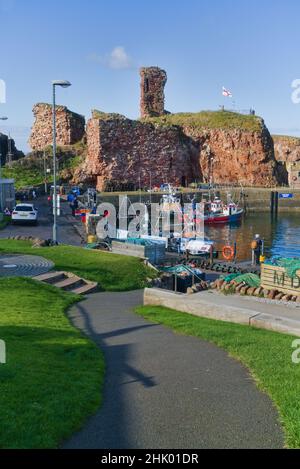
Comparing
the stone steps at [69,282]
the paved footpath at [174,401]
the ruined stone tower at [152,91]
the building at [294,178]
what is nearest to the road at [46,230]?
the stone steps at [69,282]

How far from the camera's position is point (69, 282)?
18.9 metres

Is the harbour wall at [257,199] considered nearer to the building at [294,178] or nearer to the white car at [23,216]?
the building at [294,178]

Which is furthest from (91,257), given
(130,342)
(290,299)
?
(130,342)

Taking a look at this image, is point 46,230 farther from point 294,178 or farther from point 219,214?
point 294,178

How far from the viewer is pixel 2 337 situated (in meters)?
10.4

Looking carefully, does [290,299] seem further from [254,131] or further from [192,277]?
[254,131]

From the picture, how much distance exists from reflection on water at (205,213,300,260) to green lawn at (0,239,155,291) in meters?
21.3

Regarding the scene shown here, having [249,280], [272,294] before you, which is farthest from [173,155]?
[272,294]

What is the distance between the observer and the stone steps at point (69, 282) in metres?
18.4

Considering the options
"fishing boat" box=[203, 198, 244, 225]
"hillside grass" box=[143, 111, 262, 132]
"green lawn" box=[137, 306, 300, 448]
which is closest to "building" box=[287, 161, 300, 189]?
"hillside grass" box=[143, 111, 262, 132]

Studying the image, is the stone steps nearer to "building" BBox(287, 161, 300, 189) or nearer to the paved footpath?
the paved footpath

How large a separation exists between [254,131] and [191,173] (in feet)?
49.3

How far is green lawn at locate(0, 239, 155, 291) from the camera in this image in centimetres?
1998

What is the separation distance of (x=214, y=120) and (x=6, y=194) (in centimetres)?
6653
